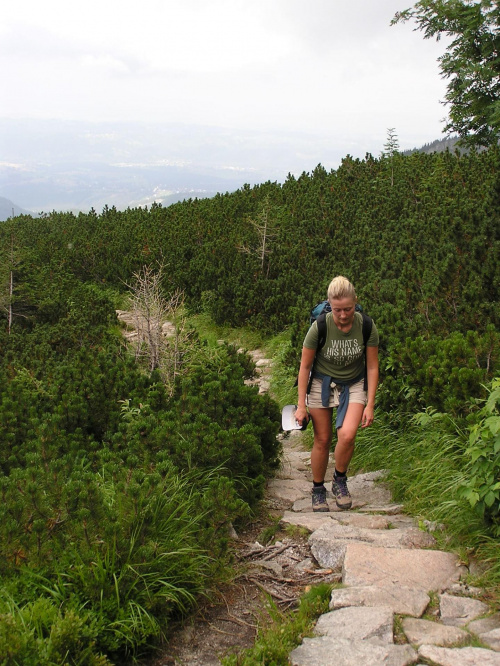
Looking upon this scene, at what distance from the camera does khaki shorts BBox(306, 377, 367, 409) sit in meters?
4.19

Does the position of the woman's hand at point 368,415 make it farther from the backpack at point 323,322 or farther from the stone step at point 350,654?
the stone step at point 350,654

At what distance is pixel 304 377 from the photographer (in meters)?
4.12

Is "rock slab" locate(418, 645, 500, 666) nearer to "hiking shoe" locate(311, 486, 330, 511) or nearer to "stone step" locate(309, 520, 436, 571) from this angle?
"stone step" locate(309, 520, 436, 571)

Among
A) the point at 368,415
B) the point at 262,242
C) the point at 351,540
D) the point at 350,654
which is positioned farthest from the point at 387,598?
the point at 262,242

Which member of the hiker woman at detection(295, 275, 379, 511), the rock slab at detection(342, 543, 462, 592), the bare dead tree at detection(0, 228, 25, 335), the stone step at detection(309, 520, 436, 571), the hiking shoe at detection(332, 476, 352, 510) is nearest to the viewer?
the rock slab at detection(342, 543, 462, 592)

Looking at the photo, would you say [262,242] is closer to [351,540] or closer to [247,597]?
[351,540]

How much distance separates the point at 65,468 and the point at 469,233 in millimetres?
6134

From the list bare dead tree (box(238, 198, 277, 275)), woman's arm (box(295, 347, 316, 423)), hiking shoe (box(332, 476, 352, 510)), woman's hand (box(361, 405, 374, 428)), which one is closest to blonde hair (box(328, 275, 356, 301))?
woman's arm (box(295, 347, 316, 423))

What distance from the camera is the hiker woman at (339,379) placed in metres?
3.96

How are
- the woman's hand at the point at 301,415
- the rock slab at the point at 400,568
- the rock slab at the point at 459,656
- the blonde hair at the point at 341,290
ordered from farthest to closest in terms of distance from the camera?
the woman's hand at the point at 301,415 < the blonde hair at the point at 341,290 < the rock slab at the point at 400,568 < the rock slab at the point at 459,656

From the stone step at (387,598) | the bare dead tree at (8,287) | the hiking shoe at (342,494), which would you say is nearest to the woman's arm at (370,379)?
the hiking shoe at (342,494)

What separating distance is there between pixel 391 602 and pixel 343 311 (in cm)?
189

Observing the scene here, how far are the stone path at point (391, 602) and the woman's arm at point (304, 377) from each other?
81cm

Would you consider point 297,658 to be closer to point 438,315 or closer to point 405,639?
point 405,639
